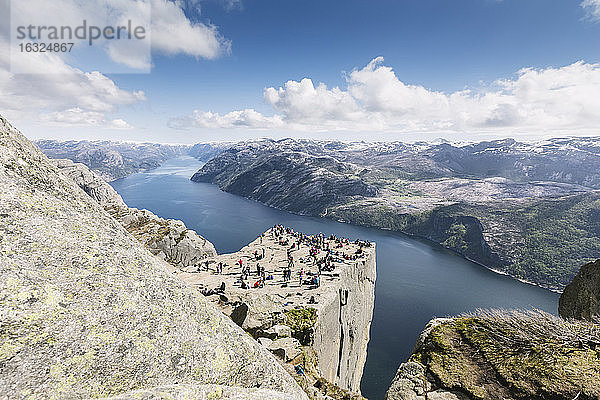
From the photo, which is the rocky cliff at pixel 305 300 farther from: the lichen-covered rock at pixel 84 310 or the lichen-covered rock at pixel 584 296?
the lichen-covered rock at pixel 584 296

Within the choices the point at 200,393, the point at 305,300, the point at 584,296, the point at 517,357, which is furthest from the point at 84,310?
the point at 305,300

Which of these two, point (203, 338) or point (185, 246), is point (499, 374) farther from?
point (185, 246)

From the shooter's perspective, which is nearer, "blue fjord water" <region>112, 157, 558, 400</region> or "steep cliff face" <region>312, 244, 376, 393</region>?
"steep cliff face" <region>312, 244, 376, 393</region>

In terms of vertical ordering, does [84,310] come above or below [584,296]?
above

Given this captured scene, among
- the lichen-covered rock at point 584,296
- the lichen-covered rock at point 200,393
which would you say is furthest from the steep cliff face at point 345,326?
the lichen-covered rock at point 200,393

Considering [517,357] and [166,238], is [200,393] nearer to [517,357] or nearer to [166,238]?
[517,357]

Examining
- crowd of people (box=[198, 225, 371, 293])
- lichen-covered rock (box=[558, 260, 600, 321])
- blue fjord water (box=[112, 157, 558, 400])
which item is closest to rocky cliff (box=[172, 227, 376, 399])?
crowd of people (box=[198, 225, 371, 293])

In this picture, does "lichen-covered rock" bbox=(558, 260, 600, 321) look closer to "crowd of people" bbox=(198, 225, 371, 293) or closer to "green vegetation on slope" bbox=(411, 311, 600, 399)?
"green vegetation on slope" bbox=(411, 311, 600, 399)
